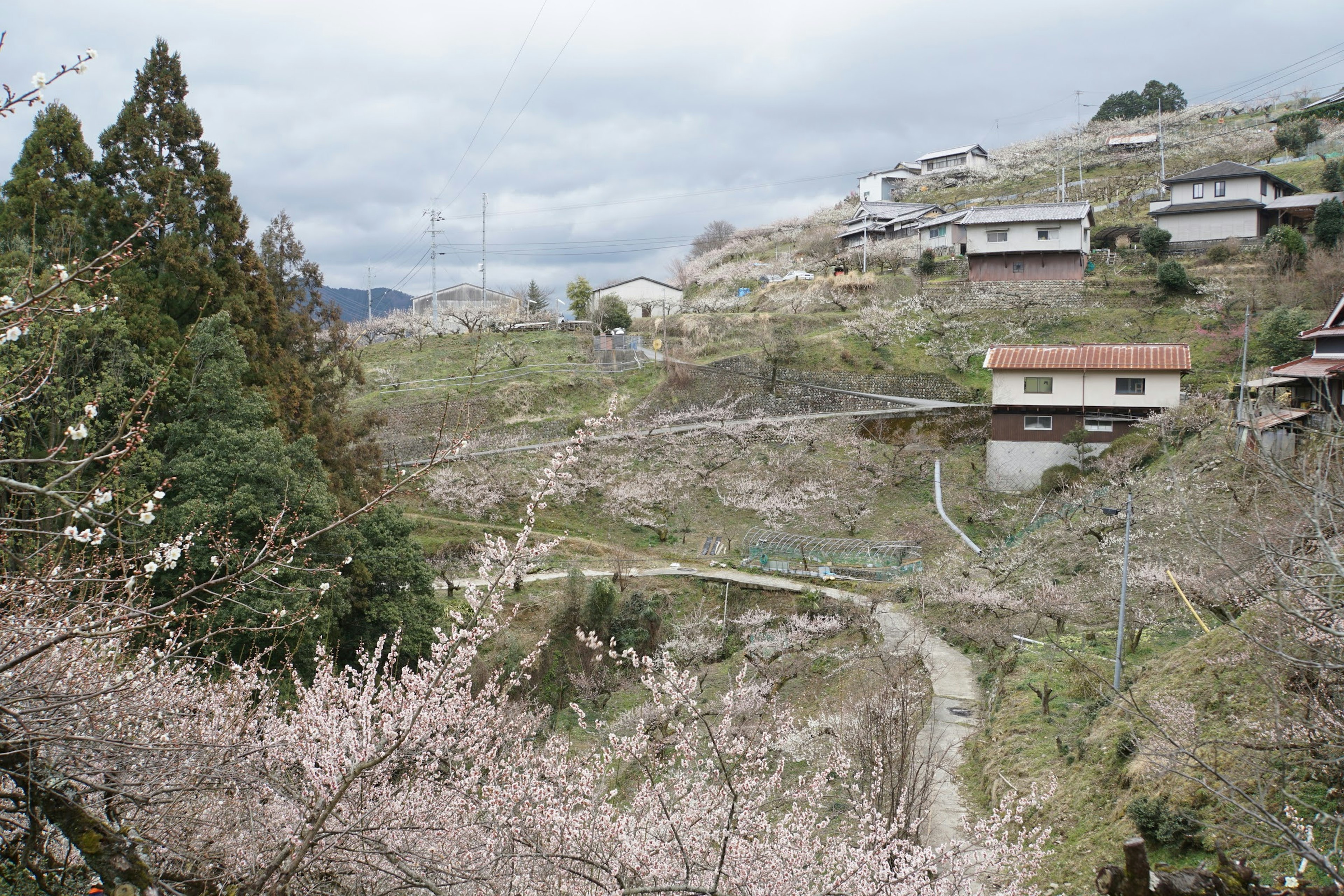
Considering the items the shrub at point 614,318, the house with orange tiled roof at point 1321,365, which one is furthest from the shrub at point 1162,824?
the shrub at point 614,318

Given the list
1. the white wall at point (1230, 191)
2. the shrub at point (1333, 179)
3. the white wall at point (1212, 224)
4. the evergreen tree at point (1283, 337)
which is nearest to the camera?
the evergreen tree at point (1283, 337)

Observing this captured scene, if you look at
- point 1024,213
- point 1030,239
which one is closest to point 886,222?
point 1024,213

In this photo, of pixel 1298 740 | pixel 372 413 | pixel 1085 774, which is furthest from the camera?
pixel 372 413

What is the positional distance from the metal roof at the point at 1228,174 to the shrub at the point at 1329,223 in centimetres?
516

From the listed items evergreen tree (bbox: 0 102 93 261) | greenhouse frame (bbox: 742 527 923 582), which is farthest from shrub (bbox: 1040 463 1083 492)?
evergreen tree (bbox: 0 102 93 261)

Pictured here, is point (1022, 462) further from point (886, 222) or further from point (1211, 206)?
point (886, 222)

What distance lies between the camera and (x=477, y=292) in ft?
198

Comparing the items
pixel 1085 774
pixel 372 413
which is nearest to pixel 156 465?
pixel 372 413

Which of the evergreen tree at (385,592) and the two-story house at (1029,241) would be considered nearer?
the evergreen tree at (385,592)

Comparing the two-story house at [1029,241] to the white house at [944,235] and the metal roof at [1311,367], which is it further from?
the metal roof at [1311,367]

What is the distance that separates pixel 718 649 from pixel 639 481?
40.6 ft

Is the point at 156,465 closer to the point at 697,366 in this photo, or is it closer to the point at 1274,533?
the point at 1274,533

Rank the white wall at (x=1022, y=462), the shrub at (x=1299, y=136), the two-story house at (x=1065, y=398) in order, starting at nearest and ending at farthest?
the two-story house at (x=1065, y=398) → the white wall at (x=1022, y=462) → the shrub at (x=1299, y=136)

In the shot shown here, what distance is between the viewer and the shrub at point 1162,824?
8.33 m
